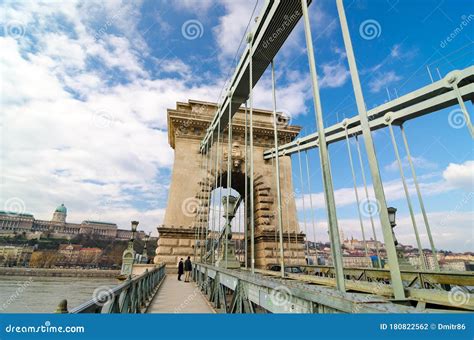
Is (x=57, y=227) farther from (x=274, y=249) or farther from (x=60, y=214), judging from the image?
(x=274, y=249)

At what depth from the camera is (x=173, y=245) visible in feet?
42.5

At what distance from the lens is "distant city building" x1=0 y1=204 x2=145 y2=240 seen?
63906mm

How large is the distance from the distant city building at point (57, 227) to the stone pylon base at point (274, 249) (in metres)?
51.5

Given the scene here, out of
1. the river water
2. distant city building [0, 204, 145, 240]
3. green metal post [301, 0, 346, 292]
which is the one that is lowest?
the river water

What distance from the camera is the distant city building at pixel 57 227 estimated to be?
63.9 m

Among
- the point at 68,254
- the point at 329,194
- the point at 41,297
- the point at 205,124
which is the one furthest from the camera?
the point at 68,254

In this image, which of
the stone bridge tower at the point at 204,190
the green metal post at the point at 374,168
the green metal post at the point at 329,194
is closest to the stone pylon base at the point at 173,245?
the stone bridge tower at the point at 204,190

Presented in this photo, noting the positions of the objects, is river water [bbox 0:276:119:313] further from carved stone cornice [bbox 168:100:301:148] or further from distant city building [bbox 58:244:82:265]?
distant city building [bbox 58:244:82:265]

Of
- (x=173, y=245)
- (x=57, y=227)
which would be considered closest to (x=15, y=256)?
(x=57, y=227)

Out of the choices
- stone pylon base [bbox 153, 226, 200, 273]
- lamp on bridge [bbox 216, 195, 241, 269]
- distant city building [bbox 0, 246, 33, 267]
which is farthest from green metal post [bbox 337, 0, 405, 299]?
distant city building [bbox 0, 246, 33, 267]

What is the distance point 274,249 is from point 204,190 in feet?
18.0

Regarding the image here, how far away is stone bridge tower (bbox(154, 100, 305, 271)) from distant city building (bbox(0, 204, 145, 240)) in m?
50.5

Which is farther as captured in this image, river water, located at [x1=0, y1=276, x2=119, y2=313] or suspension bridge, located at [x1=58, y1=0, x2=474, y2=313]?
river water, located at [x1=0, y1=276, x2=119, y2=313]
